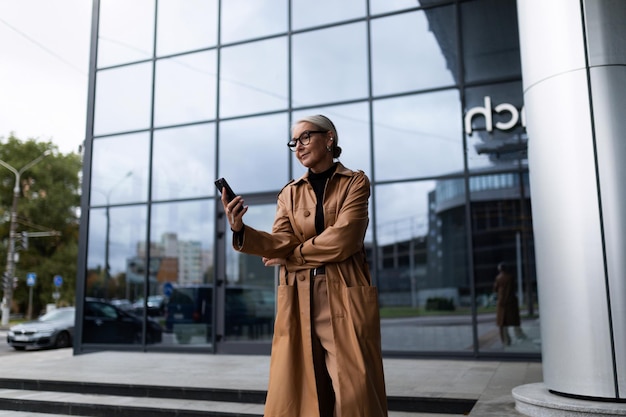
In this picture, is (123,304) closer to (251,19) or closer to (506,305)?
(251,19)

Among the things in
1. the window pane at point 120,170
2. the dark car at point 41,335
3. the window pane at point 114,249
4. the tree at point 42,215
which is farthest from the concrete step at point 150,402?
the tree at point 42,215

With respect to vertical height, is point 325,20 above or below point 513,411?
above

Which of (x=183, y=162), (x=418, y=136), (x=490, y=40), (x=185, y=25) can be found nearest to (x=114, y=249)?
(x=183, y=162)

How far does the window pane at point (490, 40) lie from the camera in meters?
7.94

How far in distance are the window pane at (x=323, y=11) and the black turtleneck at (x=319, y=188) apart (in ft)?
23.5

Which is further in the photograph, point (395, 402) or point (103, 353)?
point (103, 353)

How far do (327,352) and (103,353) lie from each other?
823 centimetres

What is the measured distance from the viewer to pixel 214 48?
9.93 metres

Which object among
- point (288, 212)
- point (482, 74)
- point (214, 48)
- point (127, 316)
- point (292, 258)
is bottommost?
point (127, 316)

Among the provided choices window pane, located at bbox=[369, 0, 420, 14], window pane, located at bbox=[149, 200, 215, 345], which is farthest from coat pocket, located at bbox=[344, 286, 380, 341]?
window pane, located at bbox=[369, 0, 420, 14]

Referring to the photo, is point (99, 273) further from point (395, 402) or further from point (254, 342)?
point (395, 402)

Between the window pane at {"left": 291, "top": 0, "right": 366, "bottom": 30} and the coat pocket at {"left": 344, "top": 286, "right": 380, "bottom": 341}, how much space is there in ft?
24.9

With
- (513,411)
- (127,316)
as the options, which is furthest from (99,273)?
(513,411)

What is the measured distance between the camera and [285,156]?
9156 millimetres
